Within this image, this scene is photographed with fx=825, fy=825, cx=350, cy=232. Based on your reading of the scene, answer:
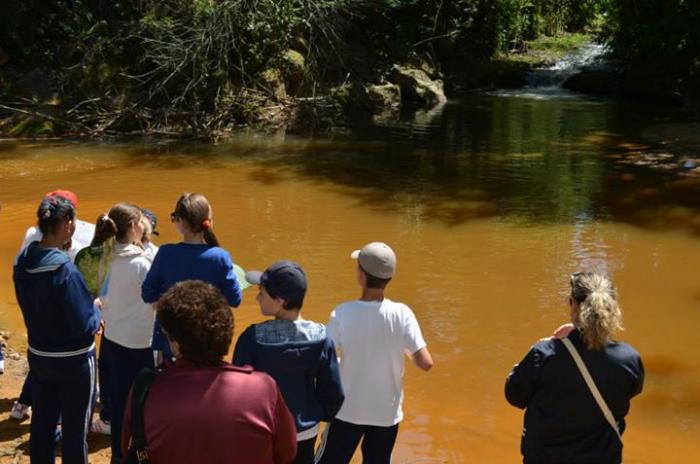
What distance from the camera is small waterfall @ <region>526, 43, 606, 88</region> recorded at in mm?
30469

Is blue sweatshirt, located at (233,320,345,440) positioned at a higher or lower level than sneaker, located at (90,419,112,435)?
higher

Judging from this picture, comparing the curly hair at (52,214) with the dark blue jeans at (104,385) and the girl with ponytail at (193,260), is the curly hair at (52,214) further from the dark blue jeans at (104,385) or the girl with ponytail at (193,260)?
the dark blue jeans at (104,385)

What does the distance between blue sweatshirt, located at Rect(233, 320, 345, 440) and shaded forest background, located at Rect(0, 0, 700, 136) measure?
1599 centimetres

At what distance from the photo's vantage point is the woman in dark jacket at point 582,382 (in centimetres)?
310

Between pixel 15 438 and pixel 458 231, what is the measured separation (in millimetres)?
7121

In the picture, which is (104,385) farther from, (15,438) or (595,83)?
(595,83)

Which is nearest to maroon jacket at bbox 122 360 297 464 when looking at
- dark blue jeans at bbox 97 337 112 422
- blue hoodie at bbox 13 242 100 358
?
blue hoodie at bbox 13 242 100 358

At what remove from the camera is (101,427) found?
4.79 meters

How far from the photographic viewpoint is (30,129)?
1789 centimetres

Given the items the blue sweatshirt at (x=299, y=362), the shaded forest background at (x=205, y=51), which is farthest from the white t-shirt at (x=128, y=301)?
the shaded forest background at (x=205, y=51)

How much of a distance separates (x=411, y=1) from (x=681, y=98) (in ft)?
27.9

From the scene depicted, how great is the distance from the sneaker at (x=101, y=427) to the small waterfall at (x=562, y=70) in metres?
27.2

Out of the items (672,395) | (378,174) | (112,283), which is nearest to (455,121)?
(378,174)

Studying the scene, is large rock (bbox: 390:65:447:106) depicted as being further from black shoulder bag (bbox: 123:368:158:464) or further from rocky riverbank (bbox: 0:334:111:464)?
black shoulder bag (bbox: 123:368:158:464)
